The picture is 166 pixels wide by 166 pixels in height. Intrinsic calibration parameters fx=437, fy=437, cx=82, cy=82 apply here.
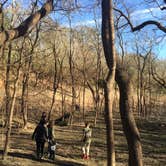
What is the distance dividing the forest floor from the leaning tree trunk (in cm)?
496

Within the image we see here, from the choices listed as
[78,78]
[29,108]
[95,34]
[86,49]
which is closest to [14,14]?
[95,34]

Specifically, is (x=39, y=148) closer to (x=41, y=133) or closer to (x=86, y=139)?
(x=41, y=133)

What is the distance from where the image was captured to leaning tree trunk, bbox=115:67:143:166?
44.1 feet

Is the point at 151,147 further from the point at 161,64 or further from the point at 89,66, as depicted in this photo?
the point at 161,64

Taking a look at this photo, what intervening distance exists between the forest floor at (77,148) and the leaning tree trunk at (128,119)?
195 inches

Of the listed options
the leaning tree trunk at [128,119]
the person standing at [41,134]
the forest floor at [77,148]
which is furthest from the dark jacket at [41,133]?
the leaning tree trunk at [128,119]

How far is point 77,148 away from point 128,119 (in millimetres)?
9552

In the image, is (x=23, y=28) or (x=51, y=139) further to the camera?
(x=51, y=139)

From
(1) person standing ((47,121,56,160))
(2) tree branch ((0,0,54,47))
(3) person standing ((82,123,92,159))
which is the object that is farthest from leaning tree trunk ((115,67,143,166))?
(3) person standing ((82,123,92,159))

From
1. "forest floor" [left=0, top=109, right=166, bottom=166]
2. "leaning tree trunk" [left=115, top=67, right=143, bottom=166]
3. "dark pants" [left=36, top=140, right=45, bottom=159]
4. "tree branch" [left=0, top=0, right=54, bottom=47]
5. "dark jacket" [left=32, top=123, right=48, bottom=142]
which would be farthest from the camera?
"forest floor" [left=0, top=109, right=166, bottom=166]

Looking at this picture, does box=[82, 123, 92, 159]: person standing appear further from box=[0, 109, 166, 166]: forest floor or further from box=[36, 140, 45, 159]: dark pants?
box=[36, 140, 45, 159]: dark pants

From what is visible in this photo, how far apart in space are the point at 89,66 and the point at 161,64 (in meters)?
33.2

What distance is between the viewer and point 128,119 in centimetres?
1347

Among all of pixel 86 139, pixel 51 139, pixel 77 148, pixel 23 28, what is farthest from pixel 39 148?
pixel 23 28
